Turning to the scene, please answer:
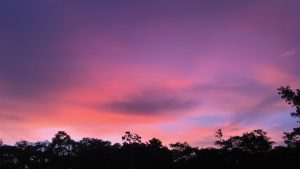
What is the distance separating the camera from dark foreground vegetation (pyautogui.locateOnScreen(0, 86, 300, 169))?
3420 inches

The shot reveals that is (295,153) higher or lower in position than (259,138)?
lower

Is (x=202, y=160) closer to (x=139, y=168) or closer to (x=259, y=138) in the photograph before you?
(x=139, y=168)

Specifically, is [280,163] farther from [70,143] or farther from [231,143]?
[70,143]

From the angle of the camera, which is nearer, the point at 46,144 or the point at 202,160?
the point at 202,160

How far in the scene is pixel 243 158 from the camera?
90.6 meters

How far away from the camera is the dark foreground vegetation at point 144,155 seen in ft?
285

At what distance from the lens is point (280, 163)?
80.0m

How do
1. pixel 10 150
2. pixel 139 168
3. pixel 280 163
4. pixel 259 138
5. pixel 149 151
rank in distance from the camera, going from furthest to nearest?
pixel 259 138
pixel 10 150
pixel 149 151
pixel 139 168
pixel 280 163

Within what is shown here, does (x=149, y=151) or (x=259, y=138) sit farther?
(x=259, y=138)

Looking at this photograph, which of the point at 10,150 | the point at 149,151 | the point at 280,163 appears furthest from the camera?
the point at 10,150

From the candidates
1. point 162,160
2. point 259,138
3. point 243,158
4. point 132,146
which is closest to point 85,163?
point 132,146

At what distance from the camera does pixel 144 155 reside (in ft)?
305

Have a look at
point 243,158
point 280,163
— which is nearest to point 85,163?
point 243,158

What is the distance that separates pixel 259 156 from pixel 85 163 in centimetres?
3922
